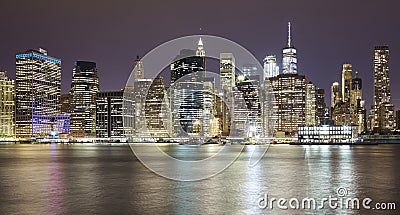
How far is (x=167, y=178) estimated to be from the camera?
30.4m

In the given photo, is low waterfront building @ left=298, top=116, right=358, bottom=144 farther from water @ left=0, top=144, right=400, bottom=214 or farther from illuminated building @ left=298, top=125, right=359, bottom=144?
water @ left=0, top=144, right=400, bottom=214

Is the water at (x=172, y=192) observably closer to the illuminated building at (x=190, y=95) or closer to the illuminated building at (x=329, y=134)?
the illuminated building at (x=190, y=95)

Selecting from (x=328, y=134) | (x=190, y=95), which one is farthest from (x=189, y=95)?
(x=328, y=134)

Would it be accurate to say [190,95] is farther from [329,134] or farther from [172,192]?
[172,192]

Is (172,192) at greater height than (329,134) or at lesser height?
greater

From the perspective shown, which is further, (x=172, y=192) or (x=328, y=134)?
(x=328, y=134)

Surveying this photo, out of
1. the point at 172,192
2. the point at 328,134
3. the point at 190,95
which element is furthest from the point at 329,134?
the point at 172,192

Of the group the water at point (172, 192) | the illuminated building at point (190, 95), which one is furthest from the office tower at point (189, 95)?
the water at point (172, 192)

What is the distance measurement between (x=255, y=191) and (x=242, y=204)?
14.5 ft

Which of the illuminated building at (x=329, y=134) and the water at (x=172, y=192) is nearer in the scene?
the water at (x=172, y=192)

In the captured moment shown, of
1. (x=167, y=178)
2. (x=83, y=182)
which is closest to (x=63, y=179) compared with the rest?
(x=83, y=182)

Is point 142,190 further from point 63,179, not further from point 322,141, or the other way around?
point 322,141

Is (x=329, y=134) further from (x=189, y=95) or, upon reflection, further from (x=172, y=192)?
(x=172, y=192)

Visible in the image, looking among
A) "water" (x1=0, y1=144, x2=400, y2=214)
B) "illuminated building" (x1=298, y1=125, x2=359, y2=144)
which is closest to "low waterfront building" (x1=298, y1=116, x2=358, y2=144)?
"illuminated building" (x1=298, y1=125, x2=359, y2=144)
